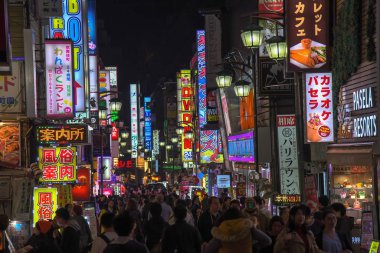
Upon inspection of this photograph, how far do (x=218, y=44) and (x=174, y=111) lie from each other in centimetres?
6238

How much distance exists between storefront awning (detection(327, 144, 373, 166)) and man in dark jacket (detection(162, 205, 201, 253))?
301 inches

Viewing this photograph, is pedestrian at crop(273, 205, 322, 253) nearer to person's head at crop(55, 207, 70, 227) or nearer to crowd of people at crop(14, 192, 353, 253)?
crowd of people at crop(14, 192, 353, 253)

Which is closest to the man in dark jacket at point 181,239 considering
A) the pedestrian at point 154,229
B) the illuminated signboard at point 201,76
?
the pedestrian at point 154,229

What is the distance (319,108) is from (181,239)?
34.2ft

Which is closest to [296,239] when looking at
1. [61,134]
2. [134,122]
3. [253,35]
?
[253,35]

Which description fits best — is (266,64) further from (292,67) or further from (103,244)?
(103,244)

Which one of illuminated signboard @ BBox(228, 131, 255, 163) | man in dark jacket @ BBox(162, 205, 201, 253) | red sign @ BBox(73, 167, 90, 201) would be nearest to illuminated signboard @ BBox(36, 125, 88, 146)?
red sign @ BBox(73, 167, 90, 201)

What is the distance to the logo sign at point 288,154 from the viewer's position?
25.0 meters

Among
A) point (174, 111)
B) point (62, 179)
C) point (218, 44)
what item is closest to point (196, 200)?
point (62, 179)

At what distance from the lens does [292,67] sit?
20.7 meters

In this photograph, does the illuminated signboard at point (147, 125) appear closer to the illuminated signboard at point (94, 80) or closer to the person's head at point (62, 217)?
the illuminated signboard at point (94, 80)

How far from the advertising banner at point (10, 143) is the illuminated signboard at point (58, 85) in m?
2.52

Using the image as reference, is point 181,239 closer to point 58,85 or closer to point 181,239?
point 181,239

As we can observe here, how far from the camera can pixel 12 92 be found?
21.1 m
